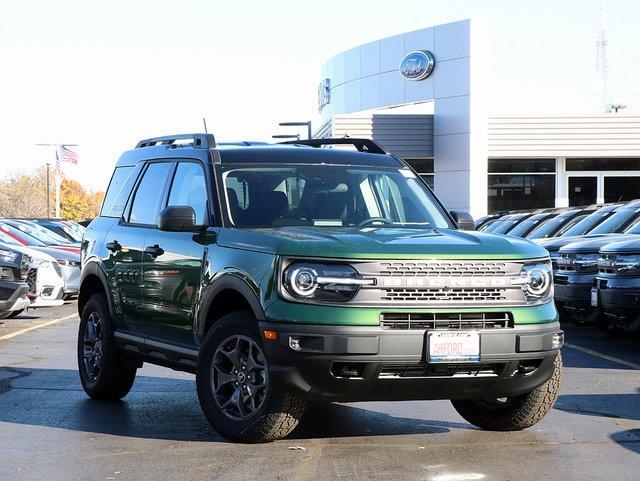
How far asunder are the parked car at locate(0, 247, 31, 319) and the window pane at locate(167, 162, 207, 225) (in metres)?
7.88

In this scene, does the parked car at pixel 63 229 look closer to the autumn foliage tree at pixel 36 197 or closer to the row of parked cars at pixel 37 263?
the row of parked cars at pixel 37 263

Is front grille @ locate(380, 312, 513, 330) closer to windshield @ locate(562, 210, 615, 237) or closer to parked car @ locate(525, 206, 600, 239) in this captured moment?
windshield @ locate(562, 210, 615, 237)

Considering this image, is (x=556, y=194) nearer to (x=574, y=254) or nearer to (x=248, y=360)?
(x=574, y=254)

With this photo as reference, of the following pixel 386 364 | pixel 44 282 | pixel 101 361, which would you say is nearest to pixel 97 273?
pixel 101 361

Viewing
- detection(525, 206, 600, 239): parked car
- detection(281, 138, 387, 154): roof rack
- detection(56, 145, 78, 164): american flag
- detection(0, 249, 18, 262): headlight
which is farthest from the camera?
detection(56, 145, 78, 164): american flag

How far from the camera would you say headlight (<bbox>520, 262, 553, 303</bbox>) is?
724 cm

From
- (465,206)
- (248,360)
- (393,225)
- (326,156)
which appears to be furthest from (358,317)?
(465,206)

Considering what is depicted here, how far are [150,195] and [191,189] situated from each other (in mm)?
756

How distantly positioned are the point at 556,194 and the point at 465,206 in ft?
11.6

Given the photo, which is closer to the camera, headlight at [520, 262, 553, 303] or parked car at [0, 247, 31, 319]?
headlight at [520, 262, 553, 303]

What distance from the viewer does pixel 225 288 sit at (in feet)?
24.5

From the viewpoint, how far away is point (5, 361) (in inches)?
487

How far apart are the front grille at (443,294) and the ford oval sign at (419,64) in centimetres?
3715

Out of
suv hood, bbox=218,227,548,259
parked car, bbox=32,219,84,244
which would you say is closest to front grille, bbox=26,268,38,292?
parked car, bbox=32,219,84,244
